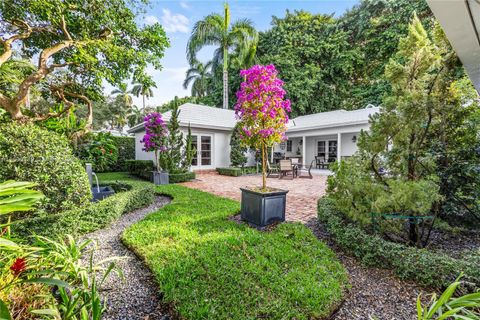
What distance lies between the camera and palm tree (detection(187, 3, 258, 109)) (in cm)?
1759

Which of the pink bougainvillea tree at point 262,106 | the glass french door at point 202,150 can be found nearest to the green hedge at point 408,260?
the pink bougainvillea tree at point 262,106

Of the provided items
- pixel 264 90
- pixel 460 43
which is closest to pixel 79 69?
pixel 264 90

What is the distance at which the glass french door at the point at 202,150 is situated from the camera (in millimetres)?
13527

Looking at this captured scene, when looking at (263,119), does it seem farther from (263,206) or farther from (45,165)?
(45,165)

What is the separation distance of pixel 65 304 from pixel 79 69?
7.13 meters

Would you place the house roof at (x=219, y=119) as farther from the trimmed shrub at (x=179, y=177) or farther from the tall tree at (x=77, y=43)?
the tall tree at (x=77, y=43)

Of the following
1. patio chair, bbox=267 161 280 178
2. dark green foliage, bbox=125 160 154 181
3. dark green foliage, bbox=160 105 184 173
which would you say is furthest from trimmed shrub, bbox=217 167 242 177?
dark green foliage, bbox=125 160 154 181

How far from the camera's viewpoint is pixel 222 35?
18047mm

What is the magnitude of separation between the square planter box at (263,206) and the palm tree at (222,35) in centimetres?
Result: 1642

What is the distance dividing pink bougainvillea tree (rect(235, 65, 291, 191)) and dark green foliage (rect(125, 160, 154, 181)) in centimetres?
705

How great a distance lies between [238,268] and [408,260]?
209 centimetres

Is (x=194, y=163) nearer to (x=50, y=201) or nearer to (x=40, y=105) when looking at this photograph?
(x=50, y=201)

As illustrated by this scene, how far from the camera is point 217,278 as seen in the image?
2.64 meters

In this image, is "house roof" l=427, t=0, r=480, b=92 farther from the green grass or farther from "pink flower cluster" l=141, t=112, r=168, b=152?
"pink flower cluster" l=141, t=112, r=168, b=152
